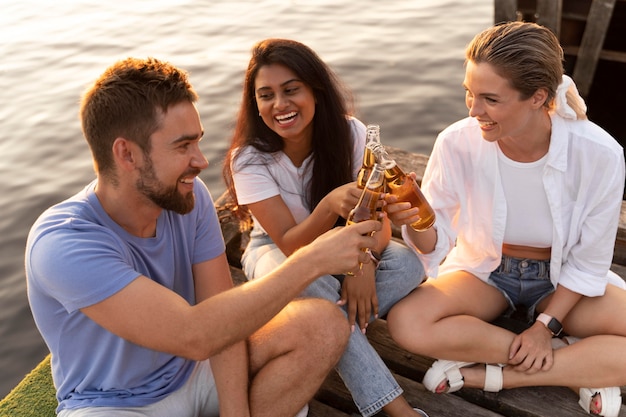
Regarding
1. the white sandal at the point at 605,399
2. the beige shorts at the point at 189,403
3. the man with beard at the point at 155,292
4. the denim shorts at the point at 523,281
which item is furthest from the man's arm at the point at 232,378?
the white sandal at the point at 605,399

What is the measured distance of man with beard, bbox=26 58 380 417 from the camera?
7.11 ft

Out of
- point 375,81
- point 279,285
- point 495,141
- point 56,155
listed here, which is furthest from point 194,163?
point 375,81

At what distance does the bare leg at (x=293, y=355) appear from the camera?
256cm

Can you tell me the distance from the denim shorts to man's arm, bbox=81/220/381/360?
39.0 inches

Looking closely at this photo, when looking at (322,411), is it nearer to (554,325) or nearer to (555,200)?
(554,325)

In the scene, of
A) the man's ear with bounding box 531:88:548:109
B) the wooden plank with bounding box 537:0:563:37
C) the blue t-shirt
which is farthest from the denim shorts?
the wooden plank with bounding box 537:0:563:37

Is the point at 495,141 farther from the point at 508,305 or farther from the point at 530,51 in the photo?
the point at 508,305

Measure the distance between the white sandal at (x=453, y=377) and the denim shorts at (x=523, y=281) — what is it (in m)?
0.41

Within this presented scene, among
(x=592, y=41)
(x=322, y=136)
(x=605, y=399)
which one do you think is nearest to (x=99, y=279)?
(x=322, y=136)

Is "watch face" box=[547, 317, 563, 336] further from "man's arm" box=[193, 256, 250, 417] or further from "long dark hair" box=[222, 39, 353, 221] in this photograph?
"man's arm" box=[193, 256, 250, 417]

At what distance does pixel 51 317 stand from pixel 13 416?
0.84m

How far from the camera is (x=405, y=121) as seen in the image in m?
7.23

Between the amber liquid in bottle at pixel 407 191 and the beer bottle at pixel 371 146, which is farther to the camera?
the amber liquid in bottle at pixel 407 191

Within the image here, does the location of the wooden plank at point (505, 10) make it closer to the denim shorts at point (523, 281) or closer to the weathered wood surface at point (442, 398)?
the denim shorts at point (523, 281)
